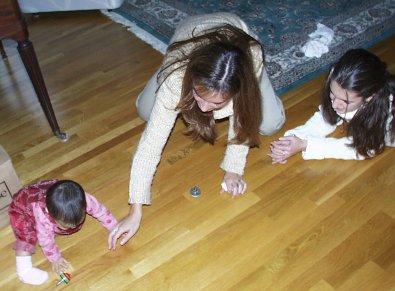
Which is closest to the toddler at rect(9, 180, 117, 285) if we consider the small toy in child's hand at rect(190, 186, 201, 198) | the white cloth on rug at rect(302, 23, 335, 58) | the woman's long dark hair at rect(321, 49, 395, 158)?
the small toy in child's hand at rect(190, 186, 201, 198)

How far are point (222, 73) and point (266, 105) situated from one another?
23.0 inches

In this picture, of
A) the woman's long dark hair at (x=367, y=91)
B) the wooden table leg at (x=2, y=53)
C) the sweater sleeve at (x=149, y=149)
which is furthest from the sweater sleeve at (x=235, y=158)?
the wooden table leg at (x=2, y=53)

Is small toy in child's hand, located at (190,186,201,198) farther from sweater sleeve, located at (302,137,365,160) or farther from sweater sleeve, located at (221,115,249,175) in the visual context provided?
sweater sleeve, located at (302,137,365,160)

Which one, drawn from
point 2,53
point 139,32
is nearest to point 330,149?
point 139,32

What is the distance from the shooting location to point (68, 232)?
1.42m

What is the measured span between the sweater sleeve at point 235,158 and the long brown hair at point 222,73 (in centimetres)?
11

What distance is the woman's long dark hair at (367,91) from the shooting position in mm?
1440

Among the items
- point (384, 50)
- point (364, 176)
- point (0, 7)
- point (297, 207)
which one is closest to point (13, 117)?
point (0, 7)

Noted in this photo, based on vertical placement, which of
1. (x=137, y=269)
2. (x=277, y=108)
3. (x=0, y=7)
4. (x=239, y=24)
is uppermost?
(x=0, y=7)

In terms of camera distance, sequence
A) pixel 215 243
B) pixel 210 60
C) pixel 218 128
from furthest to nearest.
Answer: pixel 218 128, pixel 215 243, pixel 210 60

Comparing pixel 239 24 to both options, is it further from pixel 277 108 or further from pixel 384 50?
pixel 384 50

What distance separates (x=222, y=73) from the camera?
1110mm

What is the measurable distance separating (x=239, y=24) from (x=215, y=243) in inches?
28.6

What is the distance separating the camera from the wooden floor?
1.33 m
